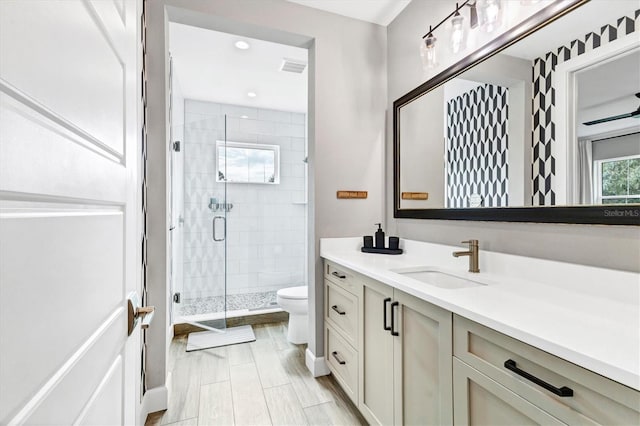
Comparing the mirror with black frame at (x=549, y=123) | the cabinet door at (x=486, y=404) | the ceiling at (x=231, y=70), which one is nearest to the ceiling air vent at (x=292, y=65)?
the ceiling at (x=231, y=70)

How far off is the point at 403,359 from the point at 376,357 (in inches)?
9.0

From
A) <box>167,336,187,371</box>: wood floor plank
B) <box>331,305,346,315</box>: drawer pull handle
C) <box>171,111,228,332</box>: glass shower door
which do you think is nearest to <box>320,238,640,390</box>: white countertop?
<box>331,305,346,315</box>: drawer pull handle

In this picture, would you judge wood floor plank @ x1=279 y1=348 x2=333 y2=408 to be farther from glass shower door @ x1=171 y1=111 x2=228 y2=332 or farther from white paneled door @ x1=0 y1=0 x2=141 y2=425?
A: white paneled door @ x1=0 y1=0 x2=141 y2=425

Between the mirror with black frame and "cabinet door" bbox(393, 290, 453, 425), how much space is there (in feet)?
2.16

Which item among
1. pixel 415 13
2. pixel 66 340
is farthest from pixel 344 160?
pixel 66 340

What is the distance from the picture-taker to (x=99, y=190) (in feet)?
1.87

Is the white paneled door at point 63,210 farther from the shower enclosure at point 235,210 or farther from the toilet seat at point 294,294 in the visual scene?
the shower enclosure at point 235,210

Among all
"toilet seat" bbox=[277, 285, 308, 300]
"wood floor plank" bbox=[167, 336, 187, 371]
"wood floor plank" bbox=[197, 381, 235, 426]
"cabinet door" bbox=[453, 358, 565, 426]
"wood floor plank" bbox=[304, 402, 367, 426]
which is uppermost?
"cabinet door" bbox=[453, 358, 565, 426]

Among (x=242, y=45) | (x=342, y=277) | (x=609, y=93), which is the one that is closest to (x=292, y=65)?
(x=242, y=45)

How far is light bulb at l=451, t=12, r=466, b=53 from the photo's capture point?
1.64 meters

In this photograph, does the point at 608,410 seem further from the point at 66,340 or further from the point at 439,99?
the point at 439,99

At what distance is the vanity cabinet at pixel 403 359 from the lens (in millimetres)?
1057

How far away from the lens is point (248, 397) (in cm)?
188

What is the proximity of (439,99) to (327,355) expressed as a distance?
1.84 meters
